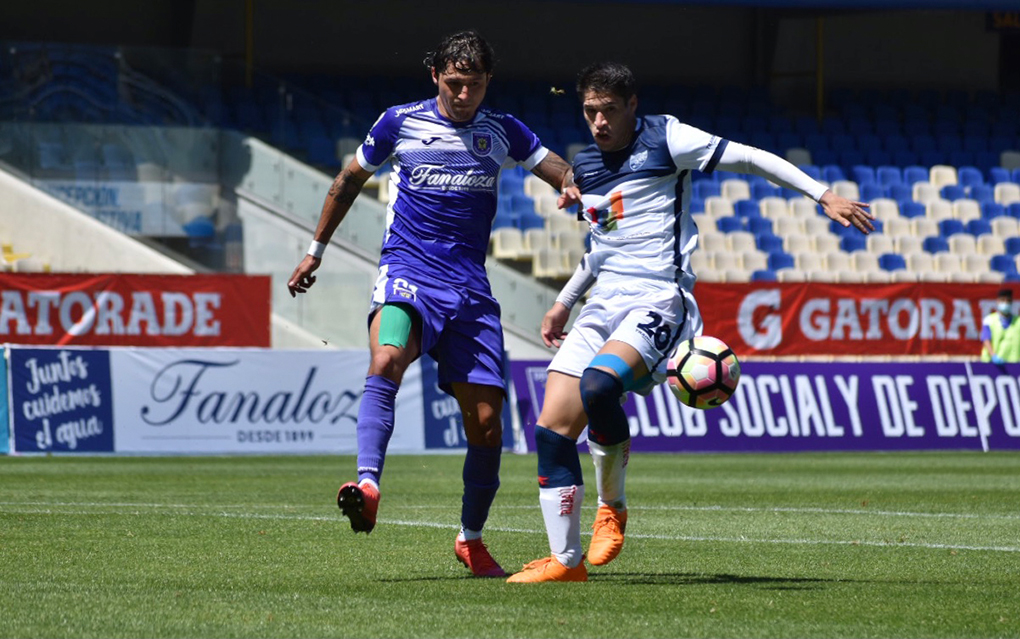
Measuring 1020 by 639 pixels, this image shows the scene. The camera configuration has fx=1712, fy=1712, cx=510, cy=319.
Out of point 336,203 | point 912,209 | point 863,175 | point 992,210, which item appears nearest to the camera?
point 336,203

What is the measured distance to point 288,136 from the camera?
23562 mm

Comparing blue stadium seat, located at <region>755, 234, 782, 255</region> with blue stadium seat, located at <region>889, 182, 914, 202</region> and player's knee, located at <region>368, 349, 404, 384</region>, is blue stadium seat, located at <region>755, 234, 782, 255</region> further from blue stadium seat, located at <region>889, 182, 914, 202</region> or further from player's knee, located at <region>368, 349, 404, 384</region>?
player's knee, located at <region>368, 349, 404, 384</region>

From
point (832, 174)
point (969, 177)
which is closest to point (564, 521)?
point (832, 174)

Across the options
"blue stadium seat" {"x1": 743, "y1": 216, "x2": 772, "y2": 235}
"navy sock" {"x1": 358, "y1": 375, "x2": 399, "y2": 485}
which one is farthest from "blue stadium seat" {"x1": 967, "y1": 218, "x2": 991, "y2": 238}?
"navy sock" {"x1": 358, "y1": 375, "x2": 399, "y2": 485}

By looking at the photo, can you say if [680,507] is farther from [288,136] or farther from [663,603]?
[288,136]

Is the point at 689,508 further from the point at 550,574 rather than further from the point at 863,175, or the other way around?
the point at 863,175

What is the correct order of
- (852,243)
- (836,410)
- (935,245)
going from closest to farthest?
1. (836,410)
2. (935,245)
3. (852,243)

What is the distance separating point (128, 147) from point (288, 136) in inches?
89.5

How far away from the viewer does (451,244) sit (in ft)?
23.0

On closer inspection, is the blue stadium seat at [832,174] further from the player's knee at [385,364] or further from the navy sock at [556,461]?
the player's knee at [385,364]

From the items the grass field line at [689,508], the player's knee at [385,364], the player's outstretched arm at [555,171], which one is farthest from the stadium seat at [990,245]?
the player's knee at [385,364]

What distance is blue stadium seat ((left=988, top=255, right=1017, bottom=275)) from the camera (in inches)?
1049

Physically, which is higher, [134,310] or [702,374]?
[134,310]

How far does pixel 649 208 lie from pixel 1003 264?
21.0 m
